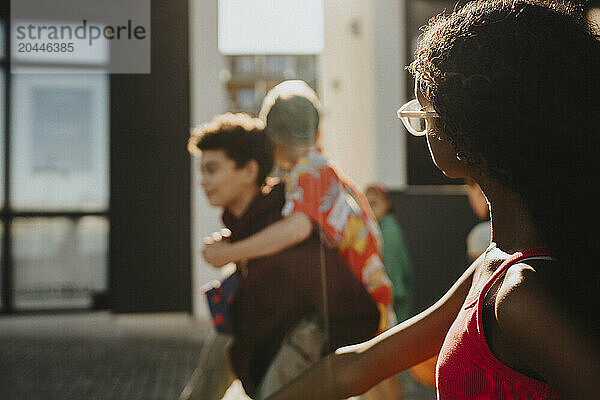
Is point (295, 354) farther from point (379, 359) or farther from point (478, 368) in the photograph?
point (478, 368)

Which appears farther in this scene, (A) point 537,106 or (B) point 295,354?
(B) point 295,354

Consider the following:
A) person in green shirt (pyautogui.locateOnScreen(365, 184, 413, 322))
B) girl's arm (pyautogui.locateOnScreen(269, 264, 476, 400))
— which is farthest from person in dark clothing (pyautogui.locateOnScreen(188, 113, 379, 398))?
person in green shirt (pyautogui.locateOnScreen(365, 184, 413, 322))

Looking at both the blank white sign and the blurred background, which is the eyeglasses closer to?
the blank white sign

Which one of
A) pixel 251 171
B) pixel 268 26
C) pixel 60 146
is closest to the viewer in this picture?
pixel 251 171

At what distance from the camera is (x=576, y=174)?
91 centimetres

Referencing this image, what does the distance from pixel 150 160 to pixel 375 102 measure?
98.9 inches

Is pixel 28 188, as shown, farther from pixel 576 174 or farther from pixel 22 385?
pixel 576 174

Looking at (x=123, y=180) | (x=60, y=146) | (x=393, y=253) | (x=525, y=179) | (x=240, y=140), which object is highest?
(x=60, y=146)

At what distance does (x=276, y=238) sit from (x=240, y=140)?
49cm

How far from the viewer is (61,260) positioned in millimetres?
8109

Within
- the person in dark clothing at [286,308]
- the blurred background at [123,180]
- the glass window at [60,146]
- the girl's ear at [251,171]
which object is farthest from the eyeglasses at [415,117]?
the glass window at [60,146]

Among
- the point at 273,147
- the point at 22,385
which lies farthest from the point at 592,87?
the point at 22,385

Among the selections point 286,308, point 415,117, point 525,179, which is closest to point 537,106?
point 525,179

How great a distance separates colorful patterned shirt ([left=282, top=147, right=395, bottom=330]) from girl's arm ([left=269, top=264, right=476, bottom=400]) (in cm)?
121
